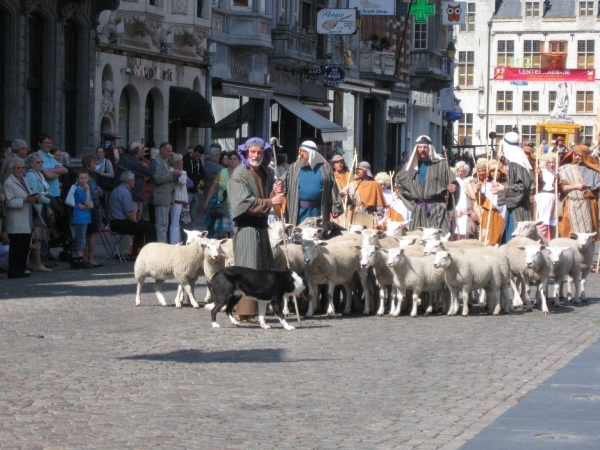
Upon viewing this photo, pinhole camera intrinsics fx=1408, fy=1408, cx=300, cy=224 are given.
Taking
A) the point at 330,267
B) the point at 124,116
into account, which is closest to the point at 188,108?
the point at 124,116

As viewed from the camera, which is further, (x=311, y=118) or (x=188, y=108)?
(x=311, y=118)

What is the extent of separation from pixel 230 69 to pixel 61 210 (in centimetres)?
2084

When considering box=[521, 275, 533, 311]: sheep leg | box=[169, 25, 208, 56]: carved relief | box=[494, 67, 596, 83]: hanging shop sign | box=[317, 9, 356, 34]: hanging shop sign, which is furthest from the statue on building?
box=[521, 275, 533, 311]: sheep leg

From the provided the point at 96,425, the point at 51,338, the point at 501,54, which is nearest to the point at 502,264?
the point at 51,338

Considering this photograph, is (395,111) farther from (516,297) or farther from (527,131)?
(527,131)

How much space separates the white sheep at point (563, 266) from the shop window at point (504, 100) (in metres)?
97.8

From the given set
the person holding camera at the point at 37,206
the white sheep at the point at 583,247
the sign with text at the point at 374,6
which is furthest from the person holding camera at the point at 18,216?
the sign with text at the point at 374,6

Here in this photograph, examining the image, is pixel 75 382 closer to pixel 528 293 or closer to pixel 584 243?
pixel 528 293

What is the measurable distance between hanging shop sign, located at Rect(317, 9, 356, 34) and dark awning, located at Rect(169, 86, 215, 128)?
918 centimetres

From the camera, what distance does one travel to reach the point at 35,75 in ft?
94.0

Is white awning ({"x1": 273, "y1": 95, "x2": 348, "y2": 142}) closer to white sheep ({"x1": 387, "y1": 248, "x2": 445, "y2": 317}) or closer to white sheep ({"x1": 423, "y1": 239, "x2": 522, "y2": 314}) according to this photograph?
white sheep ({"x1": 423, "y1": 239, "x2": 522, "y2": 314})

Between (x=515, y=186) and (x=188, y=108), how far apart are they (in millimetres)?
19431

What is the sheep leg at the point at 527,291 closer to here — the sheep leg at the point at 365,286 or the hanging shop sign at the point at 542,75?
the sheep leg at the point at 365,286

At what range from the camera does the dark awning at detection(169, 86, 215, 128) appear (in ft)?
118
